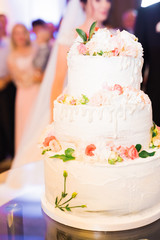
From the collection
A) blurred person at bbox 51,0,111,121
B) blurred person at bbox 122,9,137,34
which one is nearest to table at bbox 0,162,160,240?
blurred person at bbox 51,0,111,121

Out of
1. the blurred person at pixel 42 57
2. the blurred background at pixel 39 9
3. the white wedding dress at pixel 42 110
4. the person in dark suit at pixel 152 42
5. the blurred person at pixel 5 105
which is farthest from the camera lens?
the blurred background at pixel 39 9

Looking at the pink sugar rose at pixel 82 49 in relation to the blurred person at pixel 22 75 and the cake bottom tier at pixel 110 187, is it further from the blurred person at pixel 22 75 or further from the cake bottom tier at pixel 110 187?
the blurred person at pixel 22 75

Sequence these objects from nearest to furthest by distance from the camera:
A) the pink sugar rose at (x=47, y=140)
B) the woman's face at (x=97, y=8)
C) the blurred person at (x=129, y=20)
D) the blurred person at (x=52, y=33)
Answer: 1. the pink sugar rose at (x=47, y=140)
2. the woman's face at (x=97, y=8)
3. the blurred person at (x=52, y=33)
4. the blurred person at (x=129, y=20)

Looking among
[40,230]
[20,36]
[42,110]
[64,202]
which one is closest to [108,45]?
[64,202]

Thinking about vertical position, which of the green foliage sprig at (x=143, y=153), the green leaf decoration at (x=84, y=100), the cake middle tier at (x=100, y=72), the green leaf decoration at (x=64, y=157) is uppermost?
the cake middle tier at (x=100, y=72)

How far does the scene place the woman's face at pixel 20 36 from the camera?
5.91 meters

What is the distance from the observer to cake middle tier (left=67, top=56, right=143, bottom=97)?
1764mm

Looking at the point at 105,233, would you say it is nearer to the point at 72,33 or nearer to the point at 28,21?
the point at 72,33

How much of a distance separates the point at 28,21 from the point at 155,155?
260 inches

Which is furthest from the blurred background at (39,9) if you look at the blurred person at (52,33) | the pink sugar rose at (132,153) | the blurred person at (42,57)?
the pink sugar rose at (132,153)

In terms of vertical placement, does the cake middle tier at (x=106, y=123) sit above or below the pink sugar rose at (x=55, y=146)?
above

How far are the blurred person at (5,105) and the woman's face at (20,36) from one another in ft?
0.98

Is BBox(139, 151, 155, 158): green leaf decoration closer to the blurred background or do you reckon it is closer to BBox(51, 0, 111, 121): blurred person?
BBox(51, 0, 111, 121): blurred person

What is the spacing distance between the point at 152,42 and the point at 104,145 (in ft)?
4.51
